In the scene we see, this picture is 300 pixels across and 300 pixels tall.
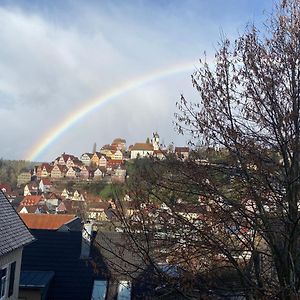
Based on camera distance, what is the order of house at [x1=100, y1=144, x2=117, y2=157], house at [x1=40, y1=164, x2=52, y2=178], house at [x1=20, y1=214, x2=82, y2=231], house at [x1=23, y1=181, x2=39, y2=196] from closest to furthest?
house at [x1=20, y1=214, x2=82, y2=231] < house at [x1=23, y1=181, x2=39, y2=196] < house at [x1=40, y1=164, x2=52, y2=178] < house at [x1=100, y1=144, x2=117, y2=157]

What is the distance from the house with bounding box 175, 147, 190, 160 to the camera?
4711mm

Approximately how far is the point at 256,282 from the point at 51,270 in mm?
12703

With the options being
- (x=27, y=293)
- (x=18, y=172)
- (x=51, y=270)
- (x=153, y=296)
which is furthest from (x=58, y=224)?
(x=18, y=172)

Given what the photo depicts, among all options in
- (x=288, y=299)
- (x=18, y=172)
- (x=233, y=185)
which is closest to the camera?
(x=288, y=299)

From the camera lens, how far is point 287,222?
429cm

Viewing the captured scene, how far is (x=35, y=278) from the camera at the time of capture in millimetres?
14766

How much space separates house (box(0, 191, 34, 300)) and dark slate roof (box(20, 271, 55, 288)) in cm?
76

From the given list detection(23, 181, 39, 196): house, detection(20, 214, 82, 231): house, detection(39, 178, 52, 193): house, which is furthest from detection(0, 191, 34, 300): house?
detection(39, 178, 52, 193): house

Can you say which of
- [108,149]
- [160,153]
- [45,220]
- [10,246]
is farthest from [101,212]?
[108,149]

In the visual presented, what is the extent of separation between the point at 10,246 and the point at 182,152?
8.62m

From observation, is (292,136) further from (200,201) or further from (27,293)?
(27,293)

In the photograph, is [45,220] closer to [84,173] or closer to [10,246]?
[10,246]

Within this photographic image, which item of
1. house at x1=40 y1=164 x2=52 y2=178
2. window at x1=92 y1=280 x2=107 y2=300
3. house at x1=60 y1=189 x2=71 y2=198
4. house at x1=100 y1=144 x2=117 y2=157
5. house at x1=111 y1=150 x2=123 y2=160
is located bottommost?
window at x1=92 y1=280 x2=107 y2=300

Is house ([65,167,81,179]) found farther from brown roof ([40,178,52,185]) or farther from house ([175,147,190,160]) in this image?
house ([175,147,190,160])
